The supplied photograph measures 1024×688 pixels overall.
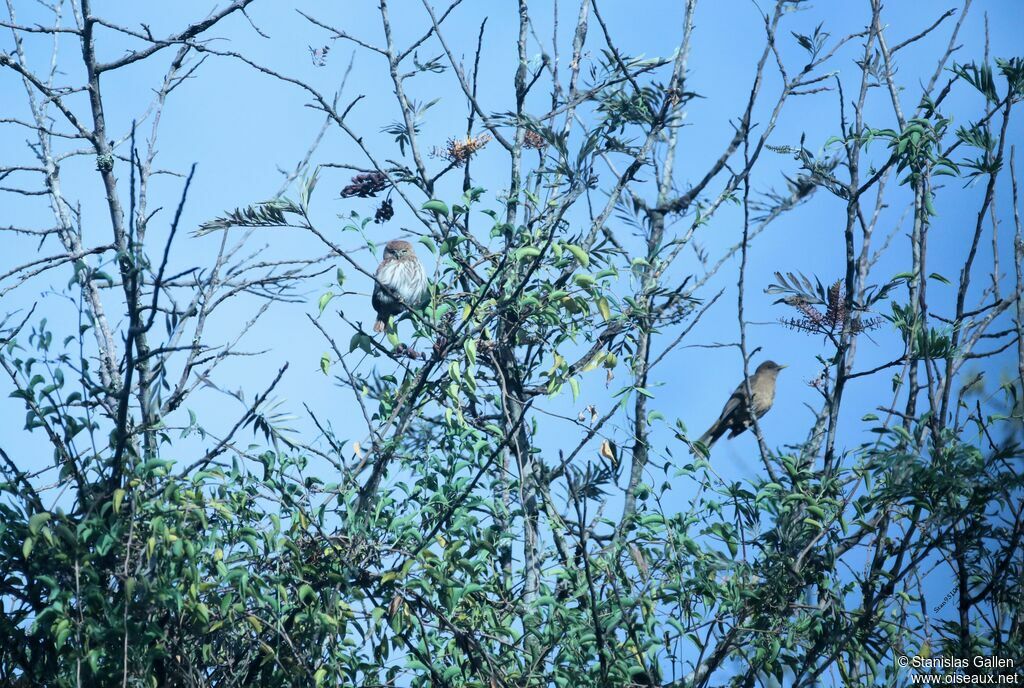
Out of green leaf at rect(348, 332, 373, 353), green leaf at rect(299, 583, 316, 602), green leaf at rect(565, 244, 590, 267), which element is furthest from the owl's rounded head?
green leaf at rect(299, 583, 316, 602)

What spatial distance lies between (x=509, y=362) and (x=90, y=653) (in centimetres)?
228

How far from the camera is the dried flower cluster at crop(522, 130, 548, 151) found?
5.38 m

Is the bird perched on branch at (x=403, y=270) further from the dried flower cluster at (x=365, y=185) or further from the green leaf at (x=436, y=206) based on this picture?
the green leaf at (x=436, y=206)

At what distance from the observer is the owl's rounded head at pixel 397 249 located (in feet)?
28.9

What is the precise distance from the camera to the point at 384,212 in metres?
5.35

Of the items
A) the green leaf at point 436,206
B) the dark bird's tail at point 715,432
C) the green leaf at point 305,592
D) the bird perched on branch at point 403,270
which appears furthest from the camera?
the bird perched on branch at point 403,270


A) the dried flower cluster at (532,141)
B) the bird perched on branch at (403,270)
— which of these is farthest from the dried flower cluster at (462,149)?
the bird perched on branch at (403,270)

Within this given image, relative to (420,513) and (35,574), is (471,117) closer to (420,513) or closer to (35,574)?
(420,513)

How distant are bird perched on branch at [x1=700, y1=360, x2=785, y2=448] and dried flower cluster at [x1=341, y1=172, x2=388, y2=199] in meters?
2.32

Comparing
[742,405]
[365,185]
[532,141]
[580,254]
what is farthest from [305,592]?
[742,405]

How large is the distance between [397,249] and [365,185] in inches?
148

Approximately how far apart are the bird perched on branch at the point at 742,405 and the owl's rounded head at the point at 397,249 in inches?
117

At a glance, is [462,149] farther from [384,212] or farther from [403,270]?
[403,270]

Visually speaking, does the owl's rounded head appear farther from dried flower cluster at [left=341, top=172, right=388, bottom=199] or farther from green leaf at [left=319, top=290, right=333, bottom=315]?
green leaf at [left=319, top=290, right=333, bottom=315]
